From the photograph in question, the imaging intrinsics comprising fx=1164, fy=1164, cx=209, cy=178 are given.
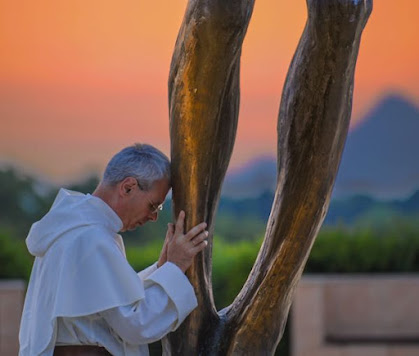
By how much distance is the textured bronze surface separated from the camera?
8.20ft

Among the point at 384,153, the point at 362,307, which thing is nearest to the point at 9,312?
the point at 362,307

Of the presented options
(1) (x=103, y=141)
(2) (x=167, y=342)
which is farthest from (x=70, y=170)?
(2) (x=167, y=342)

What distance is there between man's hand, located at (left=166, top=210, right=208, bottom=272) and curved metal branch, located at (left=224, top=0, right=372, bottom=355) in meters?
0.17

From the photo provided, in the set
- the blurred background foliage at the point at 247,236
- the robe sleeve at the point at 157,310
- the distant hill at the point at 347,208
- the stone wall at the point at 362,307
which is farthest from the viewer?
the distant hill at the point at 347,208

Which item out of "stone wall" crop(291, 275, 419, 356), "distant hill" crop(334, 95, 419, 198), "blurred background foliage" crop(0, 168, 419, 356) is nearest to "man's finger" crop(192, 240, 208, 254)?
"blurred background foliage" crop(0, 168, 419, 356)

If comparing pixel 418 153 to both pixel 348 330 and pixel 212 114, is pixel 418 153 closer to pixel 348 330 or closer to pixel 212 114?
pixel 348 330

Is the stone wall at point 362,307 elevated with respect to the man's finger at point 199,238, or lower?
lower

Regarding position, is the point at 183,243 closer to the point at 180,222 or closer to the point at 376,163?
the point at 180,222

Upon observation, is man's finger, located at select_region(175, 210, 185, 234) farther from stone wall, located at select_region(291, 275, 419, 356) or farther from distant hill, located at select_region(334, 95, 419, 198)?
distant hill, located at select_region(334, 95, 419, 198)

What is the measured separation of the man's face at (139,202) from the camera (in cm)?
251

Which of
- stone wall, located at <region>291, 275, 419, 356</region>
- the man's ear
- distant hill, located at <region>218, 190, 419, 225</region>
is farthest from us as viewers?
distant hill, located at <region>218, 190, 419, 225</region>

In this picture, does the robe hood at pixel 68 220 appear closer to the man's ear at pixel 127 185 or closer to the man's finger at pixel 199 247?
the man's ear at pixel 127 185

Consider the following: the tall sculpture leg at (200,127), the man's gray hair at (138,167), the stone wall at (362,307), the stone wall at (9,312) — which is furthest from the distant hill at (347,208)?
the man's gray hair at (138,167)

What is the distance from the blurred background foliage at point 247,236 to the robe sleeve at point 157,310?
3.64 metres
